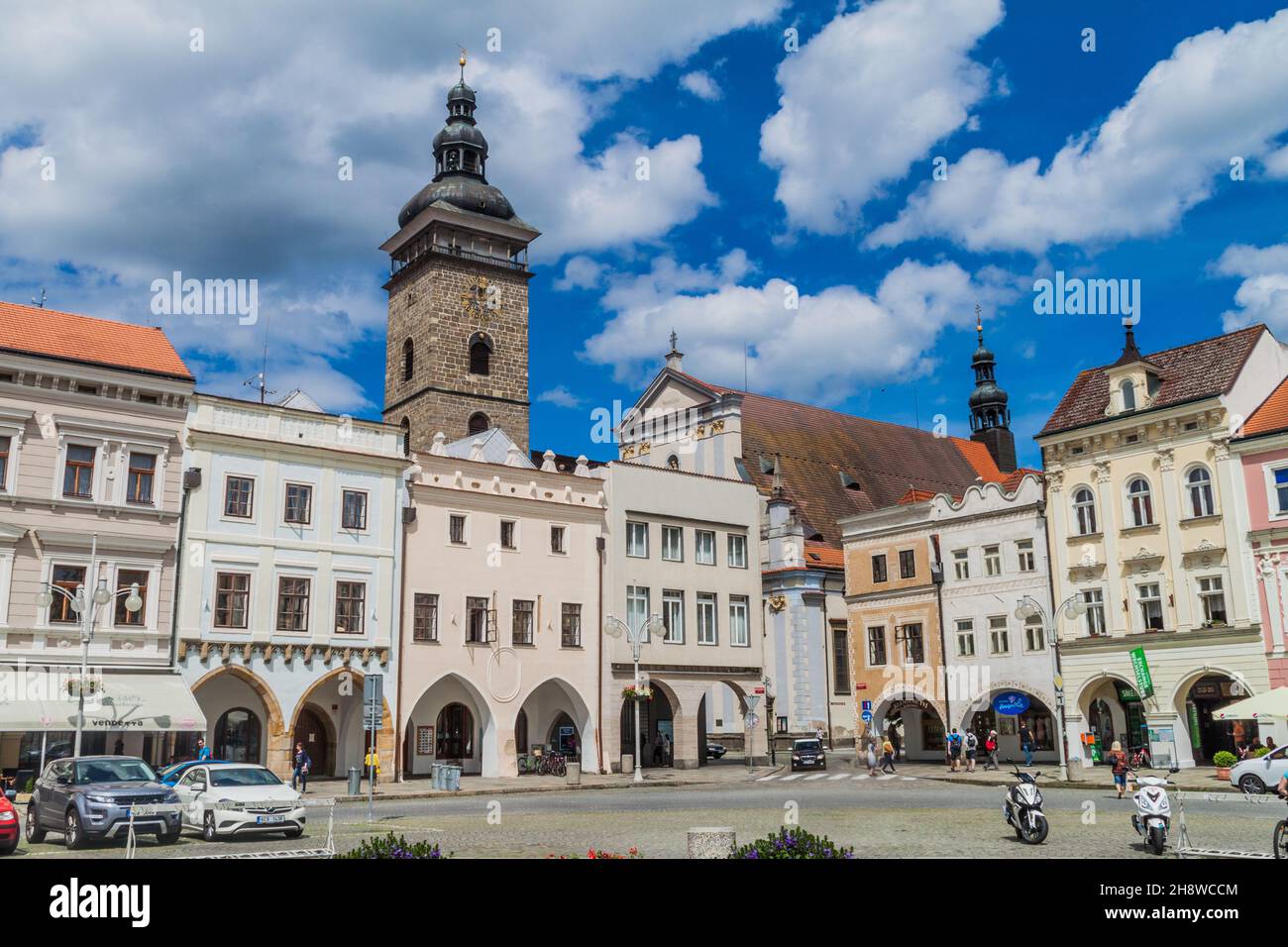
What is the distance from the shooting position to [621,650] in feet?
161

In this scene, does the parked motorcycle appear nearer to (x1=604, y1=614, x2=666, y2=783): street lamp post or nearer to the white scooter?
→ the white scooter

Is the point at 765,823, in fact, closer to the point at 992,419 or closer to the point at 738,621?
the point at 738,621

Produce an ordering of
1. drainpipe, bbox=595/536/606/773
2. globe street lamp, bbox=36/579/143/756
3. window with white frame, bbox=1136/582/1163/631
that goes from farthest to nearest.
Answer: drainpipe, bbox=595/536/606/773, window with white frame, bbox=1136/582/1163/631, globe street lamp, bbox=36/579/143/756

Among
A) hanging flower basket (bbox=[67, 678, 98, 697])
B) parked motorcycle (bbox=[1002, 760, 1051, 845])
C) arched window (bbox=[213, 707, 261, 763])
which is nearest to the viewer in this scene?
parked motorcycle (bbox=[1002, 760, 1051, 845])

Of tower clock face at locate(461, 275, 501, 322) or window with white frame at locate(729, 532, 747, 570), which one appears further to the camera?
tower clock face at locate(461, 275, 501, 322)

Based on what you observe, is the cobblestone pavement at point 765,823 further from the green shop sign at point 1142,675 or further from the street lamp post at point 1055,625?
the green shop sign at point 1142,675

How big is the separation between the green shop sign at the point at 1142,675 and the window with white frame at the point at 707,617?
18.0m

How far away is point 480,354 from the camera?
67.3 m

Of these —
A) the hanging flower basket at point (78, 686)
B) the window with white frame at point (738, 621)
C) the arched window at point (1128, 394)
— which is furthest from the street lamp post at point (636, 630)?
the arched window at point (1128, 394)

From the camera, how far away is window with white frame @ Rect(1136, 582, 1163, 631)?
140ft

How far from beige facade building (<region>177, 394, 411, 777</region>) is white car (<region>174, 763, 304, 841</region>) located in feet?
52.5

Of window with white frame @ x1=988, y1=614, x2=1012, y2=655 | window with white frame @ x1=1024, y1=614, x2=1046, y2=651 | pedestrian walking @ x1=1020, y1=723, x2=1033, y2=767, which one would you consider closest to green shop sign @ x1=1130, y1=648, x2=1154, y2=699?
window with white frame @ x1=1024, y1=614, x2=1046, y2=651
